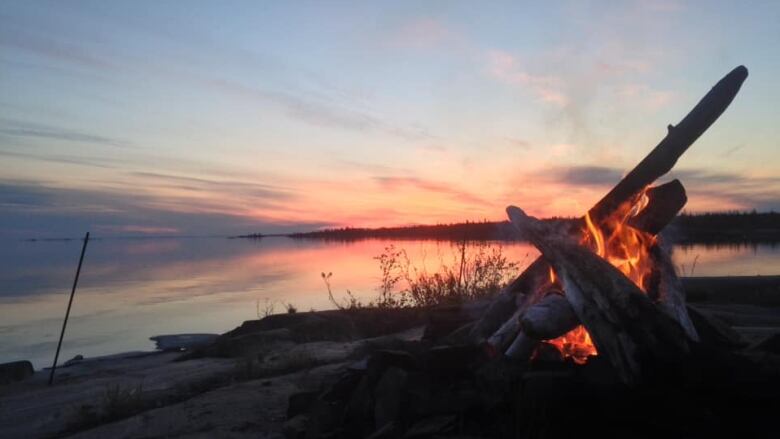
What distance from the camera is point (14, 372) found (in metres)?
9.13

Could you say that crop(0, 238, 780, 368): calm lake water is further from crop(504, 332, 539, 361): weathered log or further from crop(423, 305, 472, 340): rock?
crop(504, 332, 539, 361): weathered log

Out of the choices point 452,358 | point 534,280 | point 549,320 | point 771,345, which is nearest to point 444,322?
point 534,280

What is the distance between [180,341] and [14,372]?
3785 mm

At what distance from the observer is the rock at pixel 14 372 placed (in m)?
8.99

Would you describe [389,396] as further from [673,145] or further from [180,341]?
[180,341]

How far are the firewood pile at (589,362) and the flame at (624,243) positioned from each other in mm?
12

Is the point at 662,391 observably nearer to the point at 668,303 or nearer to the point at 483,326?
the point at 668,303

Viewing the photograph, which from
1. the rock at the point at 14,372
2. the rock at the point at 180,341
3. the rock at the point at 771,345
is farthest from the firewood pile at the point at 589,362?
the rock at the point at 180,341

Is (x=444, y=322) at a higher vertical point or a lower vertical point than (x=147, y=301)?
higher

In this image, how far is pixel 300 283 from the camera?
83.7 ft

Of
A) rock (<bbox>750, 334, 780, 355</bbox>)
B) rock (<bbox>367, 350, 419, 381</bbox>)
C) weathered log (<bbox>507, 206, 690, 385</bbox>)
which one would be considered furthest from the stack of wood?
rock (<bbox>367, 350, 419, 381</bbox>)

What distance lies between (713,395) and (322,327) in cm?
785

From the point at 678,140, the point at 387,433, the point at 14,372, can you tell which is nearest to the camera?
the point at 387,433

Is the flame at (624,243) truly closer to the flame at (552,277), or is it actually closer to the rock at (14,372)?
the flame at (552,277)
